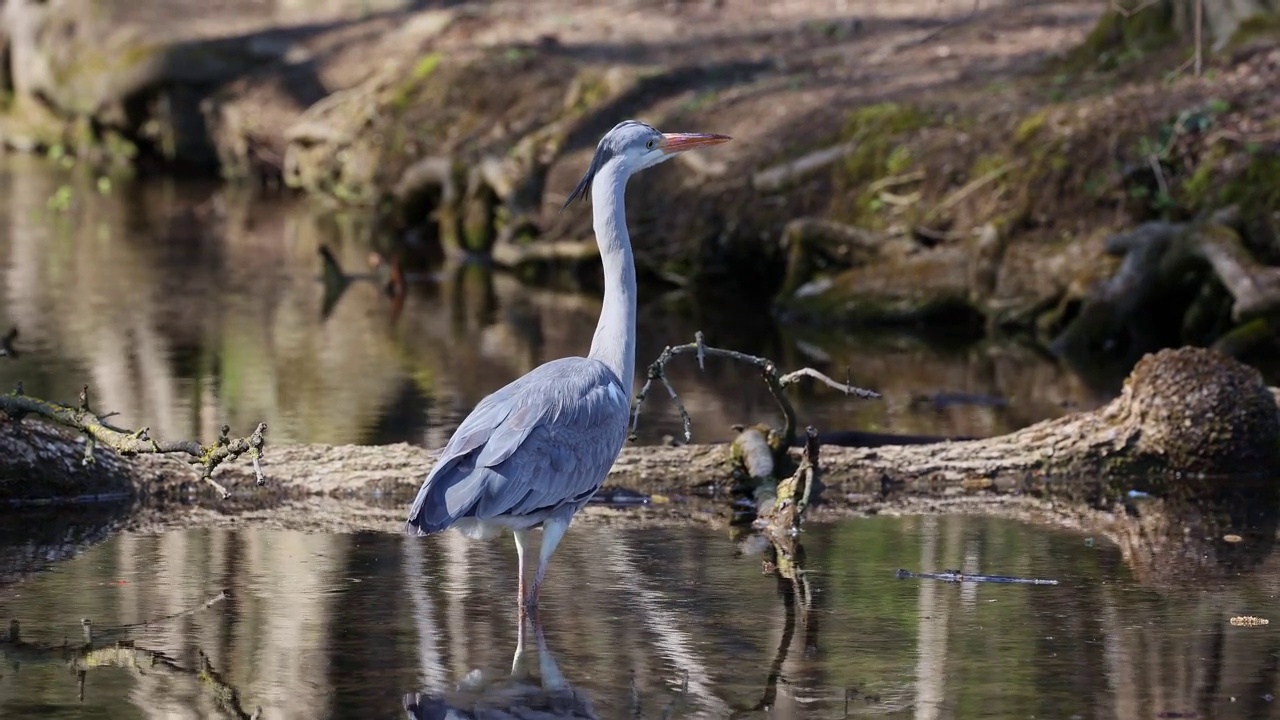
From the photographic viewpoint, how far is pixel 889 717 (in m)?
6.77

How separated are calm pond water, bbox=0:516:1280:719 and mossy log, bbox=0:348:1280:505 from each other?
31.3 inches

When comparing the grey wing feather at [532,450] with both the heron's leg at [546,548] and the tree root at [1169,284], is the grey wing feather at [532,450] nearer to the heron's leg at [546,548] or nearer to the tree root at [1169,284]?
the heron's leg at [546,548]

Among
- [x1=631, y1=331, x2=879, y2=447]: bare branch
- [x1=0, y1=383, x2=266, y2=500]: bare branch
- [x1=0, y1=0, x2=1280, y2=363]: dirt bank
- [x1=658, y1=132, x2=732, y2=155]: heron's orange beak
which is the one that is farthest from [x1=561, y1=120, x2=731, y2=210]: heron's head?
[x1=0, y1=0, x2=1280, y2=363]: dirt bank

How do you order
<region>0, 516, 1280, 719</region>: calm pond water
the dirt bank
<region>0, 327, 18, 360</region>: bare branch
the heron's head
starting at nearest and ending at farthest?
1. <region>0, 516, 1280, 719</region>: calm pond water
2. the heron's head
3. <region>0, 327, 18, 360</region>: bare branch
4. the dirt bank

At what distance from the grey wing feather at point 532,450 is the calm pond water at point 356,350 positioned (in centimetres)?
414

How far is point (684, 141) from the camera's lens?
875 centimetres

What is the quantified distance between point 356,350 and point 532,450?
30.0 feet

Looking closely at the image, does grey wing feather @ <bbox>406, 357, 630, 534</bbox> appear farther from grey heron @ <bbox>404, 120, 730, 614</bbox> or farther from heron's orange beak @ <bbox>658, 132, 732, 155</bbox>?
heron's orange beak @ <bbox>658, 132, 732, 155</bbox>

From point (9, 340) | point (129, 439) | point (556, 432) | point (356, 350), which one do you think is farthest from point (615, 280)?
point (356, 350)

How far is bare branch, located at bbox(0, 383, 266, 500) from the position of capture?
26.3 feet

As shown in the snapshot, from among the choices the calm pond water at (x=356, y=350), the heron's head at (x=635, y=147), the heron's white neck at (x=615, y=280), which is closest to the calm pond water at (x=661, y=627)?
the heron's white neck at (x=615, y=280)

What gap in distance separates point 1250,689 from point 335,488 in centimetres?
522

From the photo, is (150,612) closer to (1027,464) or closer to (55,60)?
(1027,464)

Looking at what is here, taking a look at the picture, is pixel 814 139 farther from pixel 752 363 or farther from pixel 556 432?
pixel 556 432
